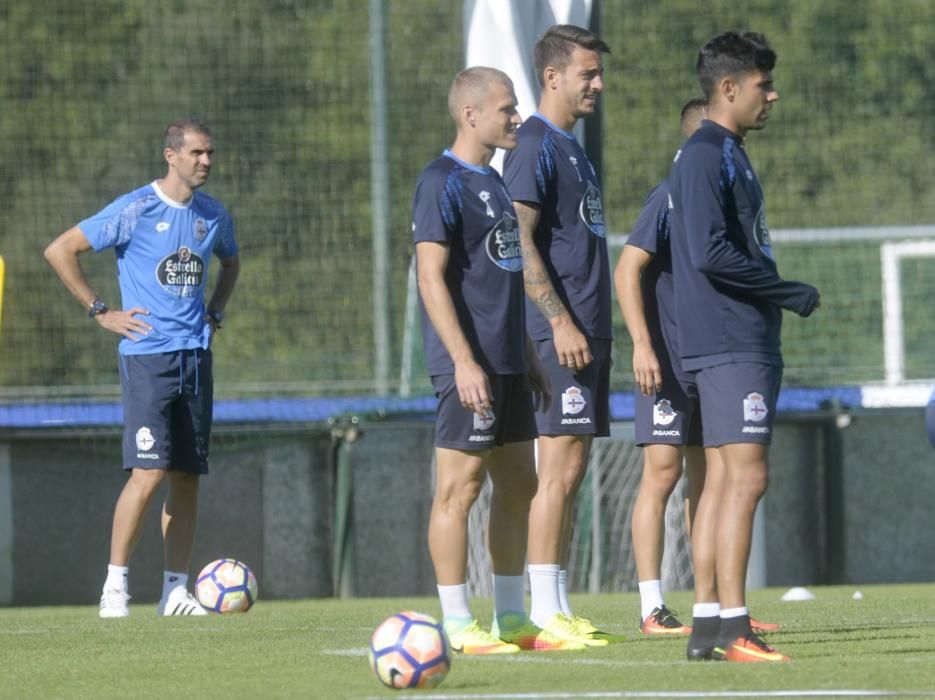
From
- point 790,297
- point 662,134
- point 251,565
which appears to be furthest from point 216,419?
point 662,134

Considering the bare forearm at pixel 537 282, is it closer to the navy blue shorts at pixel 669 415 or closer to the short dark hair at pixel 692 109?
the navy blue shorts at pixel 669 415

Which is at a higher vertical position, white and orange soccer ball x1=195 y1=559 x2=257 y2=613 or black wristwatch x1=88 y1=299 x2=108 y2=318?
black wristwatch x1=88 y1=299 x2=108 y2=318

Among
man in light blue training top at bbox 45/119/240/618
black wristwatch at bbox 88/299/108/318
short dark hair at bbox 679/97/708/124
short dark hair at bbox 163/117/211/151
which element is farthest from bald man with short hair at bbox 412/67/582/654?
black wristwatch at bbox 88/299/108/318

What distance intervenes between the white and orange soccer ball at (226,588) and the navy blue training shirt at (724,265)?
Result: 394cm

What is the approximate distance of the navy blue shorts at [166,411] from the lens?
31.4 ft

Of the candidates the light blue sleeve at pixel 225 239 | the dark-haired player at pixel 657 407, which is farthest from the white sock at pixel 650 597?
the light blue sleeve at pixel 225 239

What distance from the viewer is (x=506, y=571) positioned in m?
7.04

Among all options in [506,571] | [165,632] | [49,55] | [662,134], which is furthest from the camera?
[662,134]

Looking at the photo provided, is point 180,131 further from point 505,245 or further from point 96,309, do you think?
point 505,245

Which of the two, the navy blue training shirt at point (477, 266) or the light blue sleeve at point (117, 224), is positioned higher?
the light blue sleeve at point (117, 224)

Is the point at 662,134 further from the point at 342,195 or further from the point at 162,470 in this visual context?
the point at 162,470

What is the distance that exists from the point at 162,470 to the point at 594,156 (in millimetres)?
2841

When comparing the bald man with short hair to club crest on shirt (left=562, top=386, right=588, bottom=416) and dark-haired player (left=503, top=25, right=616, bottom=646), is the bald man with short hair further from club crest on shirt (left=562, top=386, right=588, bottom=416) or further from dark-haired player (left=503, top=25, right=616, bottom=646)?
club crest on shirt (left=562, top=386, right=588, bottom=416)

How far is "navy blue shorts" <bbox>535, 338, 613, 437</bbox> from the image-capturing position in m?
7.41
